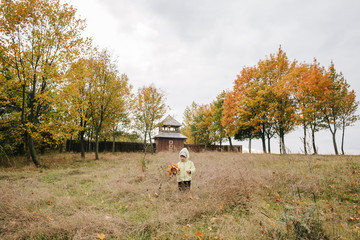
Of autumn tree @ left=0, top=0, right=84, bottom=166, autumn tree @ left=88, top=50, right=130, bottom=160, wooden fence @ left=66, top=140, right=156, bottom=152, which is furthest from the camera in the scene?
wooden fence @ left=66, top=140, right=156, bottom=152

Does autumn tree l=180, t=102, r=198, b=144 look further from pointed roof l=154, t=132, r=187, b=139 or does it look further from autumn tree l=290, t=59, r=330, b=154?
autumn tree l=290, t=59, r=330, b=154

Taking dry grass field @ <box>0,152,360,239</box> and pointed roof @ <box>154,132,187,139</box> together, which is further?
pointed roof @ <box>154,132,187,139</box>

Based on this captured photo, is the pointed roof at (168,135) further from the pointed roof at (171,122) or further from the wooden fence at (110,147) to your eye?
the wooden fence at (110,147)

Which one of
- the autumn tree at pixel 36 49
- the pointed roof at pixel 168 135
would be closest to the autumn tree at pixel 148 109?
the pointed roof at pixel 168 135

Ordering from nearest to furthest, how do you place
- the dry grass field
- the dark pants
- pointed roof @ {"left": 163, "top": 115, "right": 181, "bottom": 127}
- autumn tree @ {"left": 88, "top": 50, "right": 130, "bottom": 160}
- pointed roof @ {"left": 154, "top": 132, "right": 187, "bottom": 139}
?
the dry grass field, the dark pants, autumn tree @ {"left": 88, "top": 50, "right": 130, "bottom": 160}, pointed roof @ {"left": 154, "top": 132, "right": 187, "bottom": 139}, pointed roof @ {"left": 163, "top": 115, "right": 181, "bottom": 127}

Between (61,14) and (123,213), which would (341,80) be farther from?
(61,14)

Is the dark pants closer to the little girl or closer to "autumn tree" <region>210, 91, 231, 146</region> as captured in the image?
the little girl

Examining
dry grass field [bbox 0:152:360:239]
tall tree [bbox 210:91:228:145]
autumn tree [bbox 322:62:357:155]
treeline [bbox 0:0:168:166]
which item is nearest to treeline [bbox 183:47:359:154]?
autumn tree [bbox 322:62:357:155]

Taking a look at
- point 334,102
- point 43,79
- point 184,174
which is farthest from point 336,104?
point 43,79

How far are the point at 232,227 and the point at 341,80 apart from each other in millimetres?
25075

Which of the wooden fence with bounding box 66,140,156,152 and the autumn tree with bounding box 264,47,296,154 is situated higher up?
the autumn tree with bounding box 264,47,296,154

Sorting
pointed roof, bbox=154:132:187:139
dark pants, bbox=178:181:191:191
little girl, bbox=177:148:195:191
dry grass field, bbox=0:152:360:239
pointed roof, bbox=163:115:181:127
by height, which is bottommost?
dry grass field, bbox=0:152:360:239

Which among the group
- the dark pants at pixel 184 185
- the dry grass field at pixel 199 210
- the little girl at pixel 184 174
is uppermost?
the little girl at pixel 184 174

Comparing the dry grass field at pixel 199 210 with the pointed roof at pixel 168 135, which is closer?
the dry grass field at pixel 199 210
